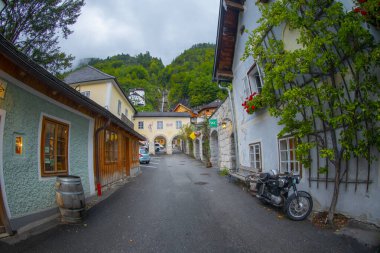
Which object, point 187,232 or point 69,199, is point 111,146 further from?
point 187,232

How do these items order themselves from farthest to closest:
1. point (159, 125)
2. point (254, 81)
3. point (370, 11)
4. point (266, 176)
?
1. point (159, 125)
2. point (254, 81)
3. point (266, 176)
4. point (370, 11)

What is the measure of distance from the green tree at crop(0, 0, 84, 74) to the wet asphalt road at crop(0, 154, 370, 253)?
9.19m

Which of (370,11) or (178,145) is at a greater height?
(370,11)

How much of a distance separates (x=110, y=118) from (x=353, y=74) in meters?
7.34

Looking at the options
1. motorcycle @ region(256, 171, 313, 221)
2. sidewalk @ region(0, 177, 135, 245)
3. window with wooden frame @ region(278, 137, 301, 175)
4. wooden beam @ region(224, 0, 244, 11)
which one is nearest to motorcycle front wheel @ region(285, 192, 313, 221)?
motorcycle @ region(256, 171, 313, 221)

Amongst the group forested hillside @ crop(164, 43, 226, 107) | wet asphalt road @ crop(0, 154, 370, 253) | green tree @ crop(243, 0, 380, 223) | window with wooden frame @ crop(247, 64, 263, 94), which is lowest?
wet asphalt road @ crop(0, 154, 370, 253)

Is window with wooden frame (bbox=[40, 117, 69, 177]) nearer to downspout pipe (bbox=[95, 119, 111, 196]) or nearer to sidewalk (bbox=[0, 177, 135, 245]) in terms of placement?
sidewalk (bbox=[0, 177, 135, 245])

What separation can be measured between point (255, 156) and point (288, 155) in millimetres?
2696

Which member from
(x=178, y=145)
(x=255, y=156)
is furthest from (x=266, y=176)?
(x=178, y=145)

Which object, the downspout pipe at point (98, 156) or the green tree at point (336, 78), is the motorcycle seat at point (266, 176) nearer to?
the green tree at point (336, 78)

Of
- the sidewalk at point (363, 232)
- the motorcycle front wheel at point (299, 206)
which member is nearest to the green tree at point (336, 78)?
the sidewalk at point (363, 232)

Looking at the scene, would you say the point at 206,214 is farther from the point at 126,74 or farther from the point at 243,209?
the point at 126,74

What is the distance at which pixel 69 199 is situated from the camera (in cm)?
554

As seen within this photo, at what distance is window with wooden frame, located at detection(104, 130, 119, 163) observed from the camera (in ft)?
34.7
